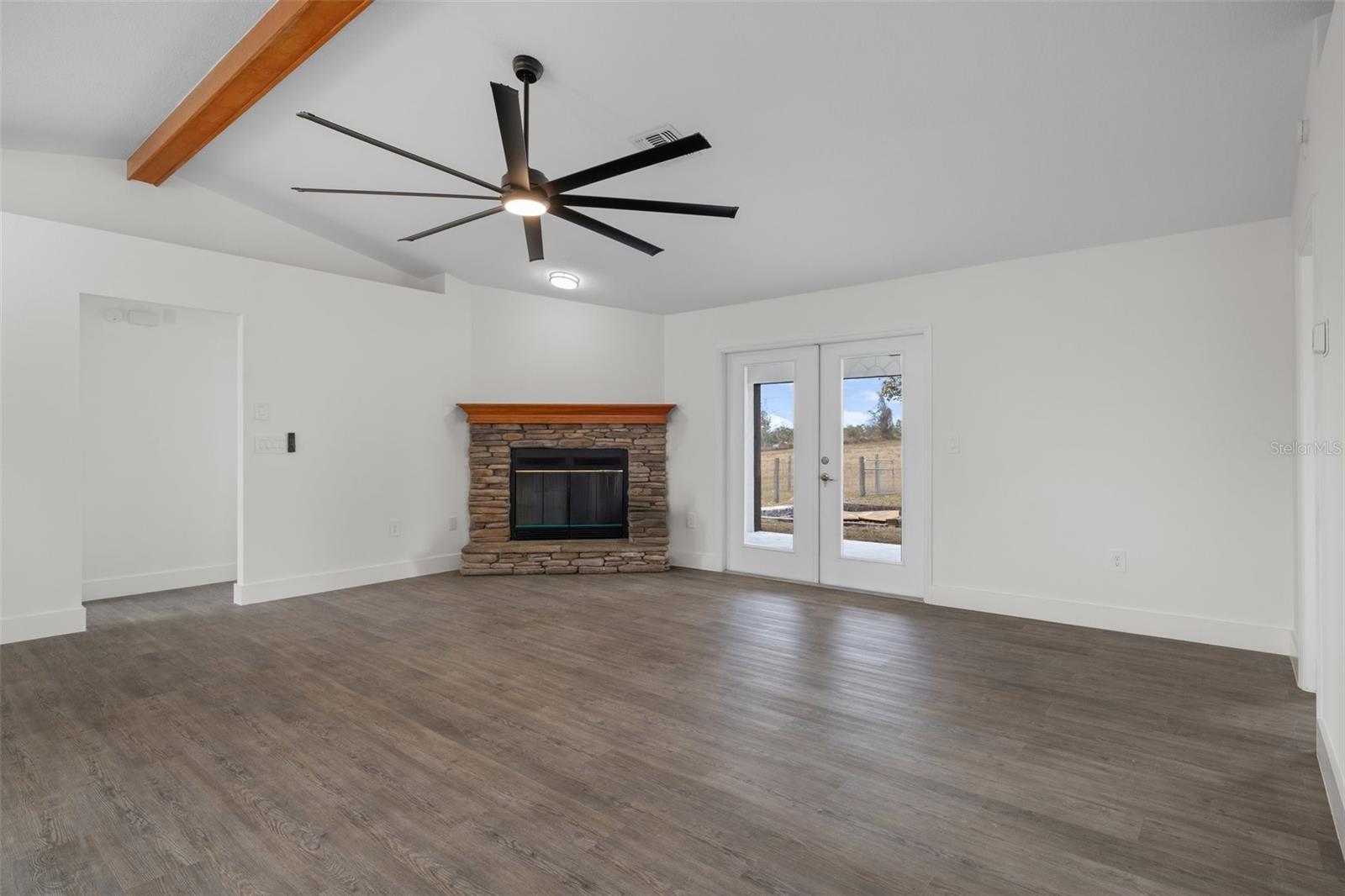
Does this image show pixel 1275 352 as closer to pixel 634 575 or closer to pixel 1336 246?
pixel 1336 246

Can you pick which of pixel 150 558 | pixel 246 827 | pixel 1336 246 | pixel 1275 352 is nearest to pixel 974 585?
pixel 1275 352

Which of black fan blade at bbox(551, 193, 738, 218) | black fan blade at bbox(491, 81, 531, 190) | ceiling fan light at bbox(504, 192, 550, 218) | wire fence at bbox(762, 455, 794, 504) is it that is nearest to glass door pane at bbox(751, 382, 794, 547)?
wire fence at bbox(762, 455, 794, 504)

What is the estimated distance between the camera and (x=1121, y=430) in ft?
13.5

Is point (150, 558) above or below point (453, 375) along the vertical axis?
below

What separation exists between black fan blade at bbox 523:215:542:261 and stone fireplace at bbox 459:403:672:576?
254 centimetres

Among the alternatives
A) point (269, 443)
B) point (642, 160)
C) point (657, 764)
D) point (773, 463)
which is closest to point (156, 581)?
point (269, 443)

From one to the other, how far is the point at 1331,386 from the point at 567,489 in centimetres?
542

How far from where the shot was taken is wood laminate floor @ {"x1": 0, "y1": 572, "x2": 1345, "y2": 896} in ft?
5.96

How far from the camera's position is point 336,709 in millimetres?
2930

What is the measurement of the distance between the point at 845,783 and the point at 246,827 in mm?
1948

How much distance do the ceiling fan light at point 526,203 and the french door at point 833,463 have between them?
3.08 meters

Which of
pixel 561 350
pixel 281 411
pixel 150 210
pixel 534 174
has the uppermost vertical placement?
pixel 150 210

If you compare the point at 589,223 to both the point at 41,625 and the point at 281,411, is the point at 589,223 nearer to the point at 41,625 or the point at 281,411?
the point at 281,411

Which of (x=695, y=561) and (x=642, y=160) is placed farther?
(x=695, y=561)
